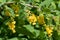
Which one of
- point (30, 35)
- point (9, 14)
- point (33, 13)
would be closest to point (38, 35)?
point (30, 35)

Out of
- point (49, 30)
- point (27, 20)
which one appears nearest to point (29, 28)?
point (27, 20)

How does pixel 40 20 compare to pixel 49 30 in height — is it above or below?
above

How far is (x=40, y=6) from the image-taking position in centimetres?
222

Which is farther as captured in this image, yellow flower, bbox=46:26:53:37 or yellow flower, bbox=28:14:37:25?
yellow flower, bbox=46:26:53:37

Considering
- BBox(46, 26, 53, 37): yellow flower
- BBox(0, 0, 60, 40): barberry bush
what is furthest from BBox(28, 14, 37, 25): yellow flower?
BBox(46, 26, 53, 37): yellow flower

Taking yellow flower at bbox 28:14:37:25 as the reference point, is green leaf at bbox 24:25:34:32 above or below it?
below

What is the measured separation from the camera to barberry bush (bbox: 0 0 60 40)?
2121mm

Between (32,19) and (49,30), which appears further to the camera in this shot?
(49,30)

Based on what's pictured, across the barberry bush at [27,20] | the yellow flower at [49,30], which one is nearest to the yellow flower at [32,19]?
the barberry bush at [27,20]

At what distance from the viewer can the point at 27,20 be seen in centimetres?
221

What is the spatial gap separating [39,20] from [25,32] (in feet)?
0.59

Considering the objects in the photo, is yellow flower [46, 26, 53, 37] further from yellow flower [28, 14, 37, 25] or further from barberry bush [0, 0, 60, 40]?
yellow flower [28, 14, 37, 25]

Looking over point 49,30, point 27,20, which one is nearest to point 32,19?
point 27,20

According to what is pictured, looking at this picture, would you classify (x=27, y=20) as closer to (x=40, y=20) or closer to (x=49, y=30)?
(x=40, y=20)
